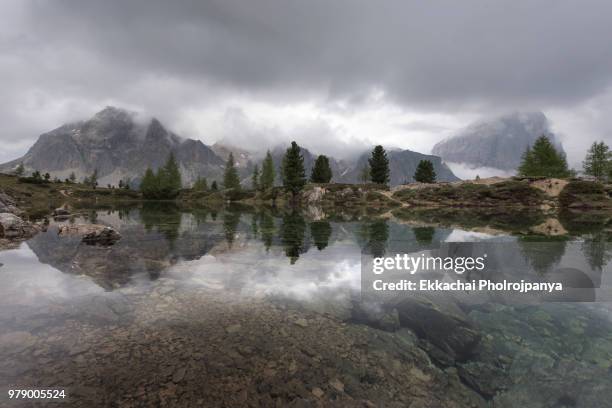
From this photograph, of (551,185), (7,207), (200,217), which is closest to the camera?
(7,207)

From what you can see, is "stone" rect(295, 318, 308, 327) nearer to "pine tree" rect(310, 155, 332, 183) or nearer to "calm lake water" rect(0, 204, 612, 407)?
"calm lake water" rect(0, 204, 612, 407)

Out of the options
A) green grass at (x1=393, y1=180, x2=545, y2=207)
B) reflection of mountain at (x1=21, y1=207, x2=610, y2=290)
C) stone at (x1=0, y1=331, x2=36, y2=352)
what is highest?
green grass at (x1=393, y1=180, x2=545, y2=207)

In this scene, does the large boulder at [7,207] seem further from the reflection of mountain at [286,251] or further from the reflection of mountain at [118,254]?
the reflection of mountain at [286,251]

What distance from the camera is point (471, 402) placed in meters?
4.90

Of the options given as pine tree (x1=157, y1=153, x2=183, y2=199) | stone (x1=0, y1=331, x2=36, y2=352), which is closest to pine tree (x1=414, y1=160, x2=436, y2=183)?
pine tree (x1=157, y1=153, x2=183, y2=199)

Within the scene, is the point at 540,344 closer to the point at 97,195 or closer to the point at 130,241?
the point at 130,241

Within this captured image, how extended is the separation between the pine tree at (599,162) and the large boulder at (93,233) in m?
126

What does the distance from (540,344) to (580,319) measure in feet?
7.64

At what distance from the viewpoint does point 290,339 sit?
6781 millimetres

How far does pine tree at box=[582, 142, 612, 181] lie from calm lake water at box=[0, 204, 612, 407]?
365 ft

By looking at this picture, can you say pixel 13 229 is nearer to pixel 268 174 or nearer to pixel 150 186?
pixel 268 174

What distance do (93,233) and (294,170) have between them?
8119 cm

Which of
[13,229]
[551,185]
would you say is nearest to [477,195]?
[551,185]

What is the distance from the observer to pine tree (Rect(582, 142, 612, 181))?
291 feet
